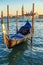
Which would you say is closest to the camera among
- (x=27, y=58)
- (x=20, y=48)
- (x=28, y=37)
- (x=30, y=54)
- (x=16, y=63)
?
(x=16, y=63)

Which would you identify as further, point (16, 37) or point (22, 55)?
point (16, 37)

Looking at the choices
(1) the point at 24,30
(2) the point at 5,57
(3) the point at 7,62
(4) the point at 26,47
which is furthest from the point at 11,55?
(1) the point at 24,30

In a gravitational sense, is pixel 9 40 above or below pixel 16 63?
above

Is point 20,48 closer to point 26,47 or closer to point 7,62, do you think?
point 26,47

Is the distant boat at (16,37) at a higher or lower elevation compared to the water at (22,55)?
higher

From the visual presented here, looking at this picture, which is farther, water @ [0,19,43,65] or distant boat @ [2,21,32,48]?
distant boat @ [2,21,32,48]

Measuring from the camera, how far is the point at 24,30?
2314cm

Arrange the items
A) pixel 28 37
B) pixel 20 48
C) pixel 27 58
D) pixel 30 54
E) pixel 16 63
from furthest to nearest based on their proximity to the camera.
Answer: pixel 28 37 < pixel 20 48 < pixel 30 54 < pixel 27 58 < pixel 16 63

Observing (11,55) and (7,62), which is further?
(11,55)

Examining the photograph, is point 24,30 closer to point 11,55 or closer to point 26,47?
point 26,47

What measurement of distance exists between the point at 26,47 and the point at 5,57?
3918 mm

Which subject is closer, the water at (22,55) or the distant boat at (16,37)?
the water at (22,55)

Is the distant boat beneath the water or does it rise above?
above

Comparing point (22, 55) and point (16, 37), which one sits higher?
point (16, 37)
